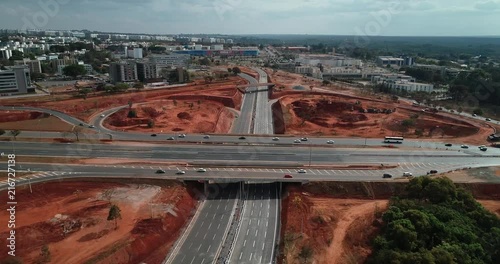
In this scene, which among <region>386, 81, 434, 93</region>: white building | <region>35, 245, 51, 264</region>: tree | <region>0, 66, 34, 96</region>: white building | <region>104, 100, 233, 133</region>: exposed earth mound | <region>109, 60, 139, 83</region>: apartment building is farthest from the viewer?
<region>386, 81, 434, 93</region>: white building

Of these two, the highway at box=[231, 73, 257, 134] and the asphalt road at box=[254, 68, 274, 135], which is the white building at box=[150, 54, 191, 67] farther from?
the asphalt road at box=[254, 68, 274, 135]

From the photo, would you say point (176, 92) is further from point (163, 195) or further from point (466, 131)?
point (466, 131)

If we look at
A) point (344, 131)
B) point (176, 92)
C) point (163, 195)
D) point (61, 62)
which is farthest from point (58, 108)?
point (61, 62)

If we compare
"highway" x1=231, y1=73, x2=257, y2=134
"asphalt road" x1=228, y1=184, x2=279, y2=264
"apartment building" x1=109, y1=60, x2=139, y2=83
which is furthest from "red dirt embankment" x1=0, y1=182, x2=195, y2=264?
"apartment building" x1=109, y1=60, x2=139, y2=83

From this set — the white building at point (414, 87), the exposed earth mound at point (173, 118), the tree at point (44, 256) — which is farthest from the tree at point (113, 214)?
the white building at point (414, 87)

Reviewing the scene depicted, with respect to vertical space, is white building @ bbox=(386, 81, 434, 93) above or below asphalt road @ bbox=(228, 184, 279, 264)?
above
